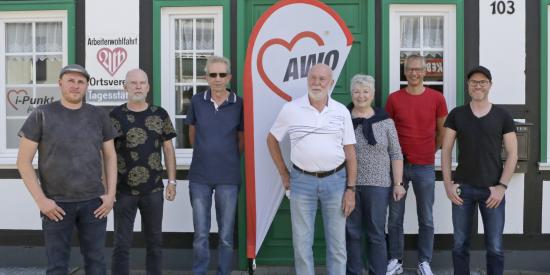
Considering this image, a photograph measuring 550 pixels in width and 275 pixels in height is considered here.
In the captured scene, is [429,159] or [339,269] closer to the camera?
[339,269]

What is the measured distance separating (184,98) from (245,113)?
1244 mm

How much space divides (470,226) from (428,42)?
1.97m

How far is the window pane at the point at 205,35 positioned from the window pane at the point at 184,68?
0.16 m

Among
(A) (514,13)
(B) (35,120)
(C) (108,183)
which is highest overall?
(A) (514,13)

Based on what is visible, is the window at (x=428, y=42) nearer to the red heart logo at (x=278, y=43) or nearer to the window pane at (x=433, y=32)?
the window pane at (x=433, y=32)

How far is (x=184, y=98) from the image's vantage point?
19.0ft

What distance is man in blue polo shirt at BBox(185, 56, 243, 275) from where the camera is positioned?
466 centimetres

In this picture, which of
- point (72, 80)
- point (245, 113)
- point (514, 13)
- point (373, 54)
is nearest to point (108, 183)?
point (72, 80)

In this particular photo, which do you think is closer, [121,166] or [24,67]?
[121,166]

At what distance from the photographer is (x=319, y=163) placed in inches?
170

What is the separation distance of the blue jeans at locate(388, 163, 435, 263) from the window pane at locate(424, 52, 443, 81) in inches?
39.4

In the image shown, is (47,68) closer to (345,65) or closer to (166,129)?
(166,129)

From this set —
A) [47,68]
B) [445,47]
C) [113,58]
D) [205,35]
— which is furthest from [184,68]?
[445,47]

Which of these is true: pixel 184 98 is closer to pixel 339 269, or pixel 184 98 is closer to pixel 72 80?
pixel 72 80
